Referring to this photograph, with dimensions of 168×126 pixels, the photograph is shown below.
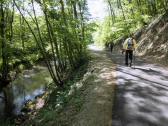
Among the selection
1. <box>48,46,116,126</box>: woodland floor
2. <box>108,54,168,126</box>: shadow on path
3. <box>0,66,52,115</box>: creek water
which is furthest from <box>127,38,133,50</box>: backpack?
<box>0,66,52,115</box>: creek water

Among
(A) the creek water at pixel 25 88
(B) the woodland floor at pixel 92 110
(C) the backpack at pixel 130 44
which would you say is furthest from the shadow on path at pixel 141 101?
(A) the creek water at pixel 25 88

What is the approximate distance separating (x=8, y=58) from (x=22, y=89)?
177 inches

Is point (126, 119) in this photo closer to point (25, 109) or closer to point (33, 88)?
point (25, 109)

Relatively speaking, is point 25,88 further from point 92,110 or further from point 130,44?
point 92,110

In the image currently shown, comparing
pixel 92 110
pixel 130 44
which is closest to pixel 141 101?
pixel 92 110

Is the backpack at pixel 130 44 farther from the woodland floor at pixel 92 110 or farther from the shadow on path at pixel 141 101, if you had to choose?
the woodland floor at pixel 92 110

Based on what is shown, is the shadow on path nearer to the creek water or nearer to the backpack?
the backpack

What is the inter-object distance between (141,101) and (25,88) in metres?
16.5

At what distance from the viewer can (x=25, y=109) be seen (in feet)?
56.5

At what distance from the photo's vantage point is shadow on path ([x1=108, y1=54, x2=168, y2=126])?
23.4 ft

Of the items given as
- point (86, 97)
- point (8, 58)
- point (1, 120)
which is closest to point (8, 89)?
point (8, 58)

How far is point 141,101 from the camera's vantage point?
8.84 meters

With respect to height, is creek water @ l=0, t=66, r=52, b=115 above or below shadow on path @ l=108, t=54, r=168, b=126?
below

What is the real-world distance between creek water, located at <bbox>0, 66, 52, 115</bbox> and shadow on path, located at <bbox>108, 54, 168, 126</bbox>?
8167 mm
